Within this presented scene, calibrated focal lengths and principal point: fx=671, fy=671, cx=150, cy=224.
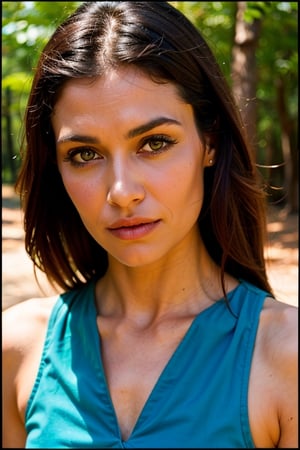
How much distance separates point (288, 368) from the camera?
1515 mm

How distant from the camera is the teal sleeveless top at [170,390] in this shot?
Result: 1529 millimetres

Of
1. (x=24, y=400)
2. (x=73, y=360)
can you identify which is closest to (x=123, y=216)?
(x=73, y=360)

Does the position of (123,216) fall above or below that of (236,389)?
above

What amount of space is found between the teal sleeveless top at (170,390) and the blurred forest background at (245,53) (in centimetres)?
59

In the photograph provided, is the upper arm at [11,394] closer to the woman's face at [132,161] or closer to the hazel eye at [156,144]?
the woman's face at [132,161]

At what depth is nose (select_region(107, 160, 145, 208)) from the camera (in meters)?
1.58

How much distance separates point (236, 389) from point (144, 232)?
0.43 meters

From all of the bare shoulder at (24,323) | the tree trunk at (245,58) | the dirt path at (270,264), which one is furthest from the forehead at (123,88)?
the tree trunk at (245,58)

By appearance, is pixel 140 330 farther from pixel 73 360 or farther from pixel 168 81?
pixel 168 81

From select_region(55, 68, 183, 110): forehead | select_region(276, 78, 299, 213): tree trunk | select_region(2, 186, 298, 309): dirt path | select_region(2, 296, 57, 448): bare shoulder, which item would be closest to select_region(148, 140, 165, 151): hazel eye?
select_region(55, 68, 183, 110): forehead

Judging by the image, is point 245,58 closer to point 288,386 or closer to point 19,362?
point 19,362

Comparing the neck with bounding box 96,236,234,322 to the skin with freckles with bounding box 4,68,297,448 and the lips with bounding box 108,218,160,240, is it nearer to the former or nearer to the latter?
the skin with freckles with bounding box 4,68,297,448

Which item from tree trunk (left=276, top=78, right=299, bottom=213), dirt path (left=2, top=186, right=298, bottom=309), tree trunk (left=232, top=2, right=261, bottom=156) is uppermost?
tree trunk (left=232, top=2, right=261, bottom=156)

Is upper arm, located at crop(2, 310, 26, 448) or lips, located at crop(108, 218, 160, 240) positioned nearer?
lips, located at crop(108, 218, 160, 240)
